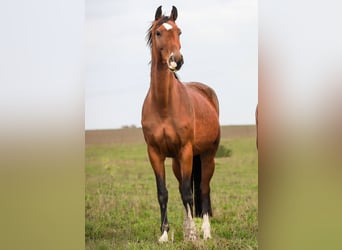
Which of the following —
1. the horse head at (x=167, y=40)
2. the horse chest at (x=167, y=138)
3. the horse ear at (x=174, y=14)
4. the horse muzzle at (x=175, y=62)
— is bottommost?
the horse chest at (x=167, y=138)

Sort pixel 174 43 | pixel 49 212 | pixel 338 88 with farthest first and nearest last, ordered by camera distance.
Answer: pixel 49 212, pixel 174 43, pixel 338 88

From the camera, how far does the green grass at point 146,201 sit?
3.72 m

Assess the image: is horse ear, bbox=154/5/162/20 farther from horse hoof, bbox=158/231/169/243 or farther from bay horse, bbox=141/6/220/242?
horse hoof, bbox=158/231/169/243

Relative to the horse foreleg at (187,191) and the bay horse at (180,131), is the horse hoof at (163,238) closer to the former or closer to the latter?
the bay horse at (180,131)

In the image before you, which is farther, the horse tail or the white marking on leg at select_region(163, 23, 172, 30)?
the horse tail

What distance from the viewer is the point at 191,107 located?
3840 mm

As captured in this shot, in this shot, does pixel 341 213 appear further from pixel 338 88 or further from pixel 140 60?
pixel 140 60

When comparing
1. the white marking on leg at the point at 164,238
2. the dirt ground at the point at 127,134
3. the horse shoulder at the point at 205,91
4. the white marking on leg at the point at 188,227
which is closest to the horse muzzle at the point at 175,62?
the horse shoulder at the point at 205,91

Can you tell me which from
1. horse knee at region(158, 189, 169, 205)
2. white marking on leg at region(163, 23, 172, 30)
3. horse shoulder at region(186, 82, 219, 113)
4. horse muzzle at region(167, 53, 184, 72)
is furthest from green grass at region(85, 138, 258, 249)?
white marking on leg at region(163, 23, 172, 30)

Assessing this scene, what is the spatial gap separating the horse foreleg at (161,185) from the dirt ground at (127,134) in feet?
0.40

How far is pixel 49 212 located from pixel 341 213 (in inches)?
68.5

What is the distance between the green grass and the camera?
3.72 meters

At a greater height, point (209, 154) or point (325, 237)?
point (209, 154)

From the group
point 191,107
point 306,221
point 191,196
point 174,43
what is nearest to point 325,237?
point 306,221
